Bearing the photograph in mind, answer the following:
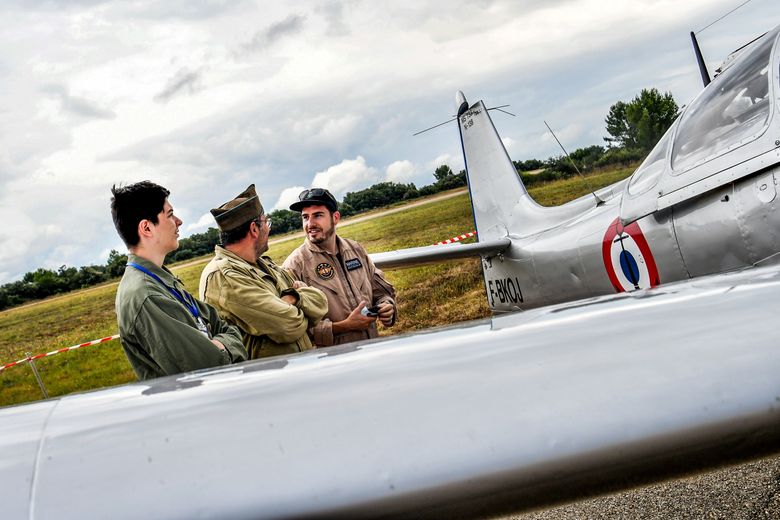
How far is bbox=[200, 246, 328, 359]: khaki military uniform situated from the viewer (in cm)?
278

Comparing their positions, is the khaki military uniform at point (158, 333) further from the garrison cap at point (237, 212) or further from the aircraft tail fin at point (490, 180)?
the aircraft tail fin at point (490, 180)

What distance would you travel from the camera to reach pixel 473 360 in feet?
3.89

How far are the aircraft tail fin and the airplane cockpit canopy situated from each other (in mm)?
2721

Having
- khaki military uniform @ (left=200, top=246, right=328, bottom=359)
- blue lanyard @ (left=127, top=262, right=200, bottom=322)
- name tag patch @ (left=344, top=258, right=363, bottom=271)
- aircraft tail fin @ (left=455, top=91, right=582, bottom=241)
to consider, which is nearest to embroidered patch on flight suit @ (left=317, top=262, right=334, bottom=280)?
name tag patch @ (left=344, top=258, right=363, bottom=271)

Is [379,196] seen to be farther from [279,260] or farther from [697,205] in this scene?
[697,205]

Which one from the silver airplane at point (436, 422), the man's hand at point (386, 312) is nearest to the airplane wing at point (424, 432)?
the silver airplane at point (436, 422)

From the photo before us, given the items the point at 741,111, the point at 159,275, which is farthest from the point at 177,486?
the point at 741,111

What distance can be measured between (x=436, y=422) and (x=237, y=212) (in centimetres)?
218

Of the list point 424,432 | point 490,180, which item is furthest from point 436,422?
point 490,180

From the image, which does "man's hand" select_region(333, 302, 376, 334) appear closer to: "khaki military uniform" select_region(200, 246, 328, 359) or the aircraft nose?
"khaki military uniform" select_region(200, 246, 328, 359)

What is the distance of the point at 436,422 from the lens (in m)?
1.08

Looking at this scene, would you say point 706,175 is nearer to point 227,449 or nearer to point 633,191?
point 633,191

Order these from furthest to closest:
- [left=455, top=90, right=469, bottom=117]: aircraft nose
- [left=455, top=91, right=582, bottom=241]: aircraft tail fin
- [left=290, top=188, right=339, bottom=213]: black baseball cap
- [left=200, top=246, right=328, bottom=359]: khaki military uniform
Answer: [left=455, top=90, right=469, bottom=117]: aircraft nose < [left=455, top=91, right=582, bottom=241]: aircraft tail fin < [left=290, top=188, right=339, bottom=213]: black baseball cap < [left=200, top=246, right=328, bottom=359]: khaki military uniform

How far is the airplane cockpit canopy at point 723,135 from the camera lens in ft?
7.98
